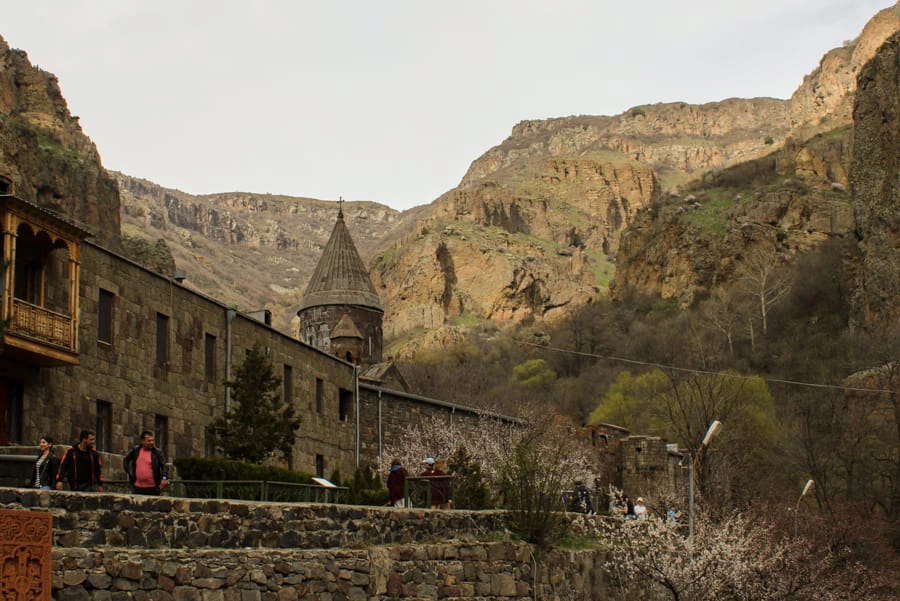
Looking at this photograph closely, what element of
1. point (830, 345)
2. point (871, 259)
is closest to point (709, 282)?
point (830, 345)

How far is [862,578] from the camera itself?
31031mm

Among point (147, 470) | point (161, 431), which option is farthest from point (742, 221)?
point (147, 470)

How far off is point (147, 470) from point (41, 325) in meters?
7.36

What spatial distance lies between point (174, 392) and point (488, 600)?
10.8 meters

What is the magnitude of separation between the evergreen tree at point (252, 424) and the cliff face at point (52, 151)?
53.0 meters

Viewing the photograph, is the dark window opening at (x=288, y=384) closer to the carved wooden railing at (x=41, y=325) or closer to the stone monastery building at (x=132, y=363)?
the stone monastery building at (x=132, y=363)

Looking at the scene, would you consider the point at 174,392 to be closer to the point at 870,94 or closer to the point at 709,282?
the point at 870,94

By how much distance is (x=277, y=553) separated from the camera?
14891 mm

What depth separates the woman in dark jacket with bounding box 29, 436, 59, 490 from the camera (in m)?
13.9

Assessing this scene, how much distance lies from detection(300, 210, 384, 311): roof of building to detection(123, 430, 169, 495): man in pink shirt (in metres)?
44.1

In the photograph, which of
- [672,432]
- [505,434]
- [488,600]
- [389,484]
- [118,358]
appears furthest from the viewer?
[672,432]

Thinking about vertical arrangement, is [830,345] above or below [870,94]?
below

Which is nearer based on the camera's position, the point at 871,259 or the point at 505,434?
the point at 505,434

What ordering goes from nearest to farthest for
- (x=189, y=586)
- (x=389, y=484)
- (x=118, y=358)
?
(x=189, y=586)
(x=389, y=484)
(x=118, y=358)
